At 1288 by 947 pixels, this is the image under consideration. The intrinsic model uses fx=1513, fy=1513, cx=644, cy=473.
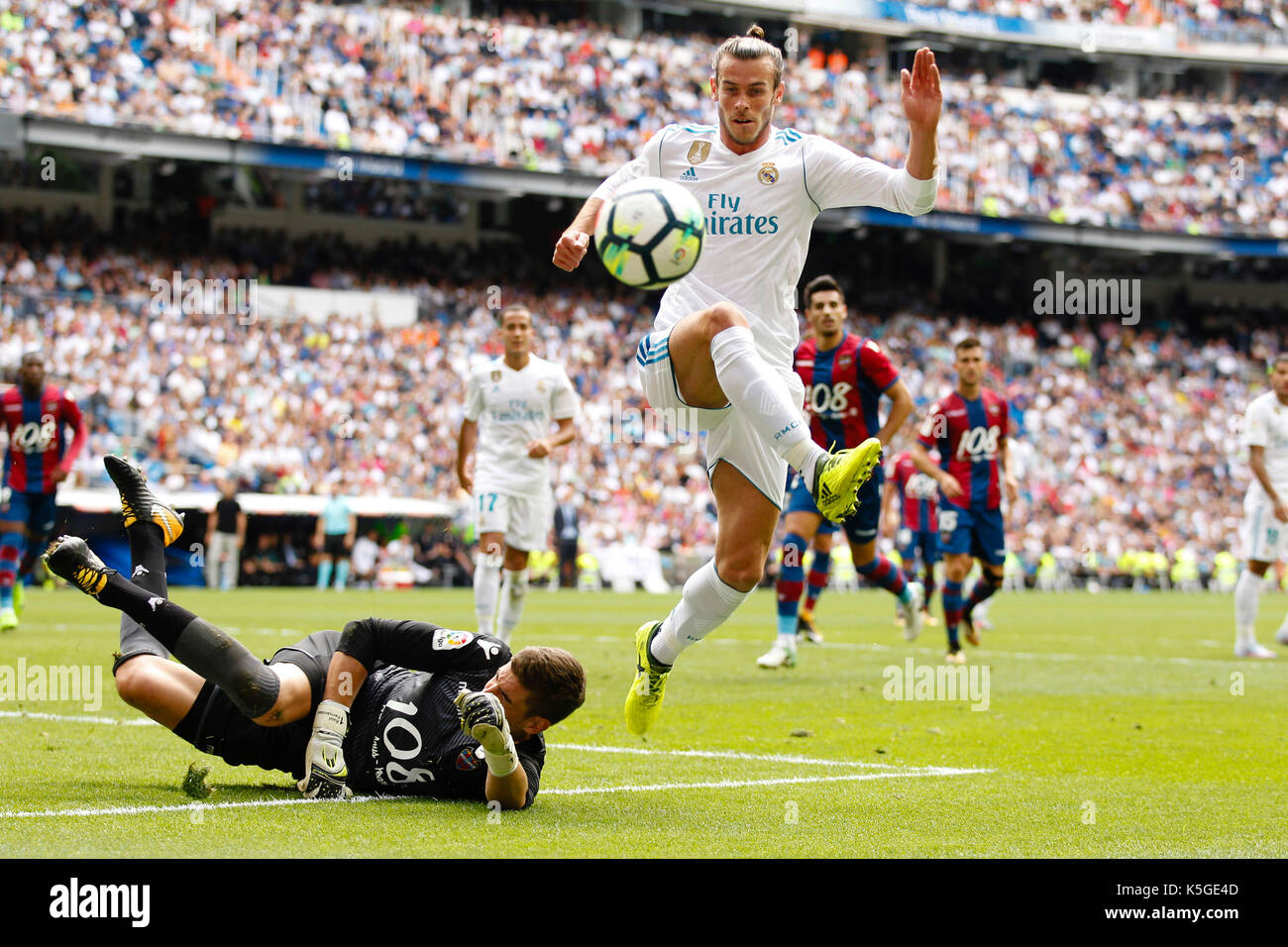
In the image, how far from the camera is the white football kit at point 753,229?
21.7 ft

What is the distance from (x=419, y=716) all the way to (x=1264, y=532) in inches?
433

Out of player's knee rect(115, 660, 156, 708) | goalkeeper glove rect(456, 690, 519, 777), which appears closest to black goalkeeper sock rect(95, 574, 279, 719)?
player's knee rect(115, 660, 156, 708)

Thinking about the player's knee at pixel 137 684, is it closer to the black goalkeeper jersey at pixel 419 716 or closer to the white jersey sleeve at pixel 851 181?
the black goalkeeper jersey at pixel 419 716

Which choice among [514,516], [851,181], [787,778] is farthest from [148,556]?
[514,516]

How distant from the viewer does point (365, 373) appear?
104 ft

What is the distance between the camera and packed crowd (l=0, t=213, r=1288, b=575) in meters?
28.3

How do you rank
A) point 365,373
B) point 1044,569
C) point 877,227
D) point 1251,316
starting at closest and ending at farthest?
1. point 365,373
2. point 1044,569
3. point 877,227
4. point 1251,316

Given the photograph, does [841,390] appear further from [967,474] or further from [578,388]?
[578,388]

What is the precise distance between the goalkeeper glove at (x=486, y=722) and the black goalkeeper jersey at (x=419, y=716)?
0.35 meters
